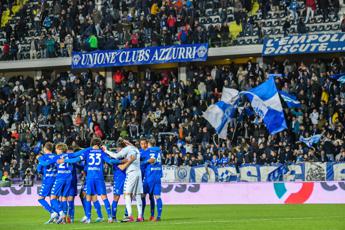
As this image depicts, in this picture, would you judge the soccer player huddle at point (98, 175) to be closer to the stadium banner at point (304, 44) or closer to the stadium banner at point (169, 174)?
the stadium banner at point (169, 174)

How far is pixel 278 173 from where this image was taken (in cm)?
3481

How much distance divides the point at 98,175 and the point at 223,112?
675 inches

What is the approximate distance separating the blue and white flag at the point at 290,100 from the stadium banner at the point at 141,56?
7345 mm

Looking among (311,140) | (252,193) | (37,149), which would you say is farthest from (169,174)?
(37,149)

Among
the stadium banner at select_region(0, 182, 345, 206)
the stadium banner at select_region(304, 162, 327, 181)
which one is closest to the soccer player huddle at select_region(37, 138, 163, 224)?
the stadium banner at select_region(0, 182, 345, 206)

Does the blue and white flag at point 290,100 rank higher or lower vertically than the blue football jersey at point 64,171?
higher

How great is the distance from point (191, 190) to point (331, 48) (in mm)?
10810

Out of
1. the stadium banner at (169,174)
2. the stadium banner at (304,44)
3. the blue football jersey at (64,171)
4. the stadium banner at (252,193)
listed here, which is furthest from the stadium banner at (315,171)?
the blue football jersey at (64,171)

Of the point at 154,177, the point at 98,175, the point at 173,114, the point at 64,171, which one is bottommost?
the point at 154,177

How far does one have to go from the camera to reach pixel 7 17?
53438 millimetres

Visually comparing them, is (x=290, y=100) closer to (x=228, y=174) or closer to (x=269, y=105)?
(x=269, y=105)

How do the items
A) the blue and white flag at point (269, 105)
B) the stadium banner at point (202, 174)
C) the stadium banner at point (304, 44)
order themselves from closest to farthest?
the stadium banner at point (202, 174) < the blue and white flag at point (269, 105) < the stadium banner at point (304, 44)

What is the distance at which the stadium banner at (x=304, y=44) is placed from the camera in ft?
136

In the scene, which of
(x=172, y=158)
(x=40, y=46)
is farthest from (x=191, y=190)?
(x=40, y=46)
